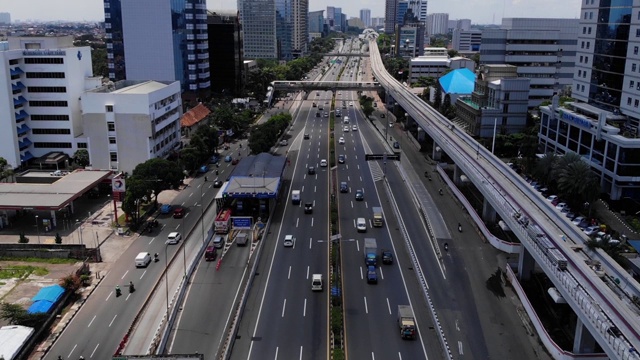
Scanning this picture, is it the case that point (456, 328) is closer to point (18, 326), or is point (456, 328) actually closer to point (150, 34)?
point (18, 326)

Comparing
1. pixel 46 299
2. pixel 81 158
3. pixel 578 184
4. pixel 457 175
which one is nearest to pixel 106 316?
pixel 46 299

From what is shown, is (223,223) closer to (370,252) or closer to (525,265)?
(370,252)

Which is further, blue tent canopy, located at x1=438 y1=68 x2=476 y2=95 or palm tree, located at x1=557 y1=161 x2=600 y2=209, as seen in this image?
blue tent canopy, located at x1=438 y1=68 x2=476 y2=95

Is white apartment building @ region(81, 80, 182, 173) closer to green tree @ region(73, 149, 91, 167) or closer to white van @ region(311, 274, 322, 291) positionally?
green tree @ region(73, 149, 91, 167)

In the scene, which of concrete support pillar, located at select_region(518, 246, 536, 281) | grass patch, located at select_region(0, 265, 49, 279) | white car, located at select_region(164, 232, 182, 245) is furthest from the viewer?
white car, located at select_region(164, 232, 182, 245)

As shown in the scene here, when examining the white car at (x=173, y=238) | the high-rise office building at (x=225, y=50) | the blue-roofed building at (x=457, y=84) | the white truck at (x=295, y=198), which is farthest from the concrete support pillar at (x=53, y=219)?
the blue-roofed building at (x=457, y=84)

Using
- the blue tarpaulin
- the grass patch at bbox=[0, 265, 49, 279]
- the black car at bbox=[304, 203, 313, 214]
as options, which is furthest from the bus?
the blue tarpaulin
